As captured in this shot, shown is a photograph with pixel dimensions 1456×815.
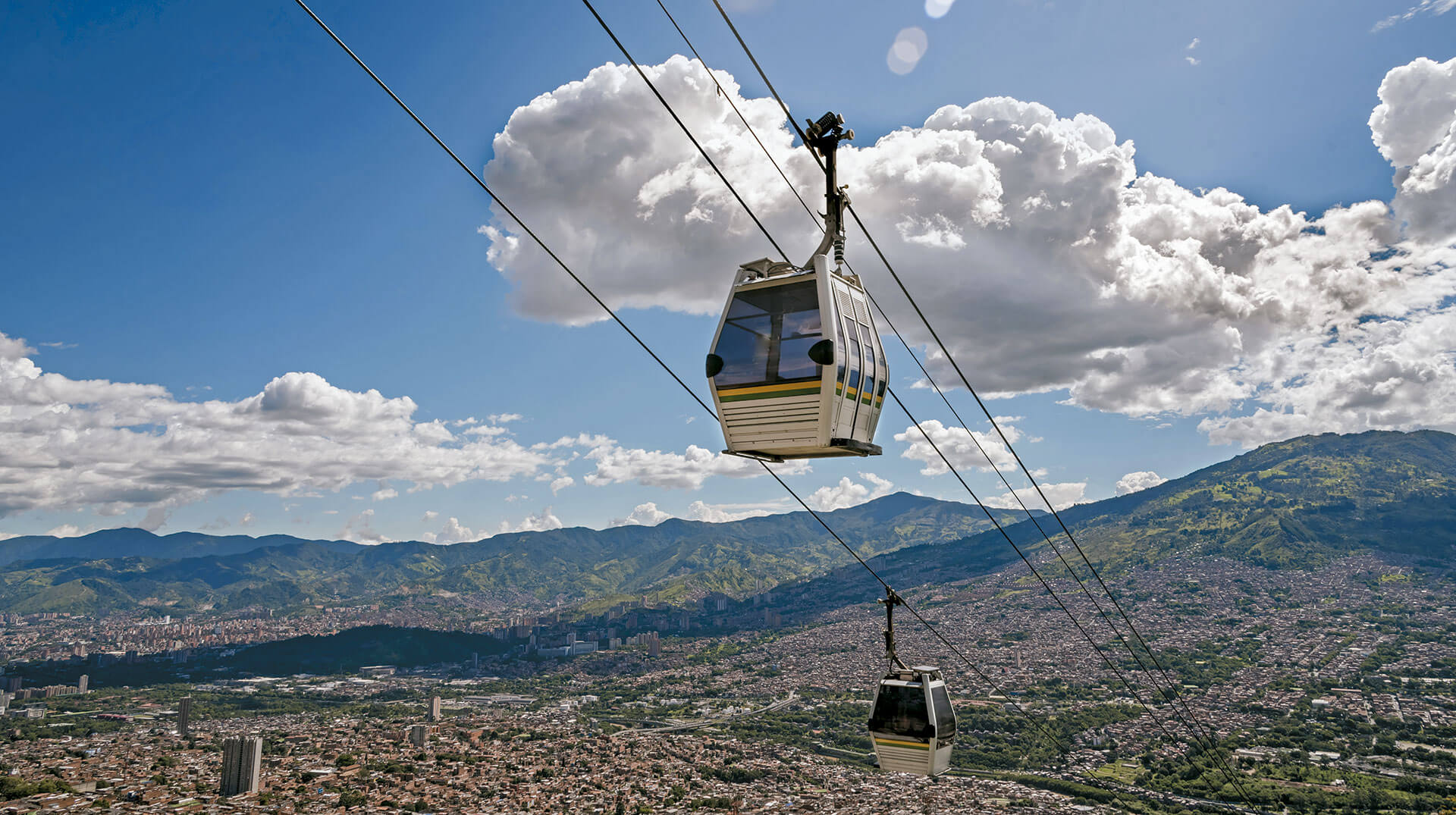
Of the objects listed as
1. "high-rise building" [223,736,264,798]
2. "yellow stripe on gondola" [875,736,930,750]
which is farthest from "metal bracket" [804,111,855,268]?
"high-rise building" [223,736,264,798]

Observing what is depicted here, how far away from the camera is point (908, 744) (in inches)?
564

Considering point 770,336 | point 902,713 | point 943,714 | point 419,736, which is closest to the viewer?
point 770,336

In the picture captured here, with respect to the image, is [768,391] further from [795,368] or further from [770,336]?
[770,336]

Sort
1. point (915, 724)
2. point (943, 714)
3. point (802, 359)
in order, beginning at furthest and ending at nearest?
point (943, 714) → point (915, 724) → point (802, 359)

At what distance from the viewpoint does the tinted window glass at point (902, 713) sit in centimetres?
1425

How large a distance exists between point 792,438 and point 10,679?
623 ft

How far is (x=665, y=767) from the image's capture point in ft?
231

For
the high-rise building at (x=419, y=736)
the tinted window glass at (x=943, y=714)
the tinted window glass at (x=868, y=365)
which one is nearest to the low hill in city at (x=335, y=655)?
the high-rise building at (x=419, y=736)

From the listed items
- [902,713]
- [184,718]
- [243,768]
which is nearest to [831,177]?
[902,713]

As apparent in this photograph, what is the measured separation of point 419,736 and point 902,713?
86.2 m

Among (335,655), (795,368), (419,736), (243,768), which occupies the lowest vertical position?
(335,655)

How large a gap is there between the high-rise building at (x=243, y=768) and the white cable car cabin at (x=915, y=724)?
63.5 metres

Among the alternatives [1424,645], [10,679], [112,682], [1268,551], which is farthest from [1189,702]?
[10,679]

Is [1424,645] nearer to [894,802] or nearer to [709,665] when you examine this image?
[894,802]
